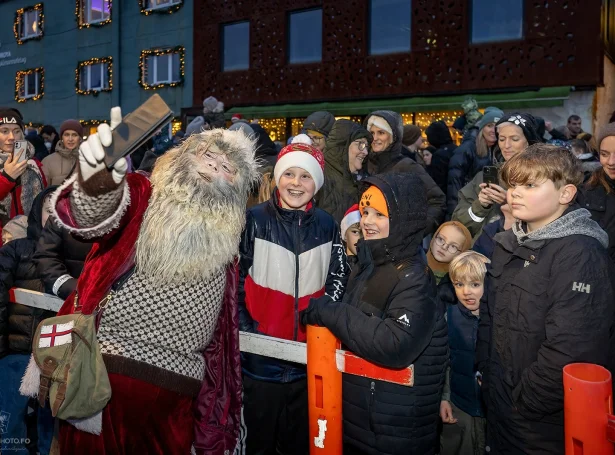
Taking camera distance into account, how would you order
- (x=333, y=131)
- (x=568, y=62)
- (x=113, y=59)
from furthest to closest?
(x=113, y=59) → (x=568, y=62) → (x=333, y=131)

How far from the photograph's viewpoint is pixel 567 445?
2.09 metres

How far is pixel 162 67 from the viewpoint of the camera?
861 inches

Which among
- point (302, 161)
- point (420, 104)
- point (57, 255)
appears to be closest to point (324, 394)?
point (302, 161)

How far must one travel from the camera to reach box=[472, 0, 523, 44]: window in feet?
48.2

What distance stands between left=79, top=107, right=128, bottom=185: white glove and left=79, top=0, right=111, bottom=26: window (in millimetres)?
23211

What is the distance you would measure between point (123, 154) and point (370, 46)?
16.1 metres

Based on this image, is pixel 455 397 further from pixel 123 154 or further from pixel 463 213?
pixel 123 154

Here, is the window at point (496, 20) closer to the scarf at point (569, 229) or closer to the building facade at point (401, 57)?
the building facade at point (401, 57)

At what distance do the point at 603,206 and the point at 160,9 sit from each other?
2025 cm

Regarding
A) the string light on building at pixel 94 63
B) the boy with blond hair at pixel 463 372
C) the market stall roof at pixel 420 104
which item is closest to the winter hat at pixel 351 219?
the boy with blond hair at pixel 463 372

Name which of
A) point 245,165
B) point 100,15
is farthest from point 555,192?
point 100,15

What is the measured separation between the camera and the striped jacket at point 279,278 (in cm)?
338

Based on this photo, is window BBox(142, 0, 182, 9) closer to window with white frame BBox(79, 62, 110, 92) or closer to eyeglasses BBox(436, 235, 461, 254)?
window with white frame BBox(79, 62, 110, 92)

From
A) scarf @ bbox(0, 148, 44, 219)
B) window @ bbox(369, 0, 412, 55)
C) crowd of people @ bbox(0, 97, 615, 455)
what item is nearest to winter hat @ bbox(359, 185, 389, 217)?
crowd of people @ bbox(0, 97, 615, 455)
